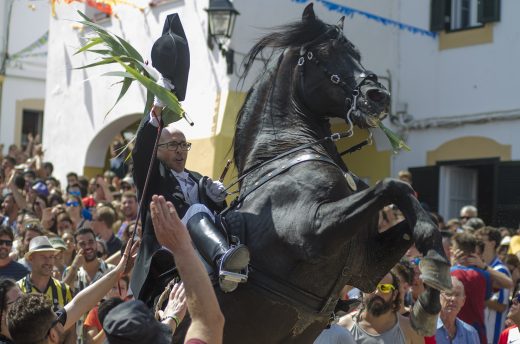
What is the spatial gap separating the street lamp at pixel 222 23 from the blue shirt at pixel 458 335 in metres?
7.69

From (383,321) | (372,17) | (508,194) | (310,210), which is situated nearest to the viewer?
(310,210)

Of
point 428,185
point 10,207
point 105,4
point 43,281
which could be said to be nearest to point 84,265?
point 43,281

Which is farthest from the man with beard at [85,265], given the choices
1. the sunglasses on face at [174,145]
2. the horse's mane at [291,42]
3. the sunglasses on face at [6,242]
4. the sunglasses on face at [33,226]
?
the horse's mane at [291,42]

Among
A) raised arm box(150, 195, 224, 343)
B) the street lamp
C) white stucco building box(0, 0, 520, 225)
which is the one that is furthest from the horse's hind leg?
the street lamp

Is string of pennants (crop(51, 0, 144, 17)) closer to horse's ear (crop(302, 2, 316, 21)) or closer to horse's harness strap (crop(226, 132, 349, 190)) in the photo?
horse's ear (crop(302, 2, 316, 21))

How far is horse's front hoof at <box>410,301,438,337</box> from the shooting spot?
567 cm

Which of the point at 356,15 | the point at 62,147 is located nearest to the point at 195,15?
the point at 356,15

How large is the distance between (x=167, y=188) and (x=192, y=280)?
2.60 m

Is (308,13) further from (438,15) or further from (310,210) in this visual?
(438,15)

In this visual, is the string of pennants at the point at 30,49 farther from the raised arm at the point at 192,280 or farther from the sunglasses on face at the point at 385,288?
the raised arm at the point at 192,280

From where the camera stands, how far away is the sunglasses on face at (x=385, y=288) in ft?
25.3

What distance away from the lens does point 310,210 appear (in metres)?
5.93

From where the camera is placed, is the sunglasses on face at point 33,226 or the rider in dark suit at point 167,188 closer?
the rider in dark suit at point 167,188

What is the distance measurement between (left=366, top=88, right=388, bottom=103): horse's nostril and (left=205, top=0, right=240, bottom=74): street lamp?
8.66 metres
